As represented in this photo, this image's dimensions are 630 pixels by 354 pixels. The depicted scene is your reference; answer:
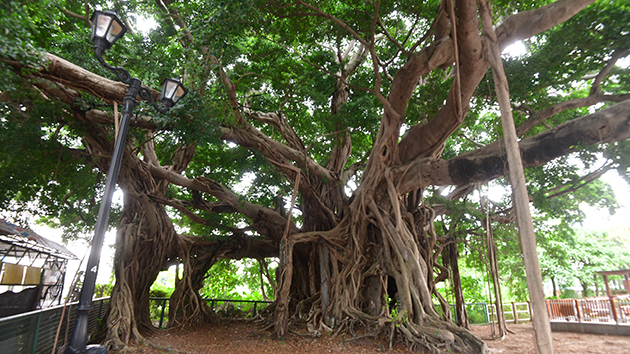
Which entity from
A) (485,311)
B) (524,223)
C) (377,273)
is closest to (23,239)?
(377,273)

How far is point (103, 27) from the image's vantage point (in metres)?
2.82

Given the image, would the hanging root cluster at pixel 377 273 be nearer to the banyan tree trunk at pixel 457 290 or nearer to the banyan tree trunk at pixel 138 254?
the banyan tree trunk at pixel 457 290

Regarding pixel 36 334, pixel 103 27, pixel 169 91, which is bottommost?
pixel 36 334

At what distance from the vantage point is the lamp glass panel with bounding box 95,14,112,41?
281 centimetres

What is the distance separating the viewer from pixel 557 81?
184 inches

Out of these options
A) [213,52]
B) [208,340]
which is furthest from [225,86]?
[208,340]

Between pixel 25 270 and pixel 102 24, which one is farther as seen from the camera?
pixel 25 270

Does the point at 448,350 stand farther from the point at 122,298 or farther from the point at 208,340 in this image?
the point at 122,298

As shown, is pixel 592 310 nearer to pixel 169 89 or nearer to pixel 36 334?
pixel 169 89

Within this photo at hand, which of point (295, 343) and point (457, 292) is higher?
point (457, 292)

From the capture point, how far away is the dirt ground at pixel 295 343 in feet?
15.0

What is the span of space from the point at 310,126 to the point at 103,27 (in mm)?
4489

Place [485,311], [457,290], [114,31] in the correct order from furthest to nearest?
[485,311] → [457,290] → [114,31]

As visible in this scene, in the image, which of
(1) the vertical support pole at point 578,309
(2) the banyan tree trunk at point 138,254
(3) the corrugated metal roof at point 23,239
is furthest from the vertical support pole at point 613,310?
(3) the corrugated metal roof at point 23,239
